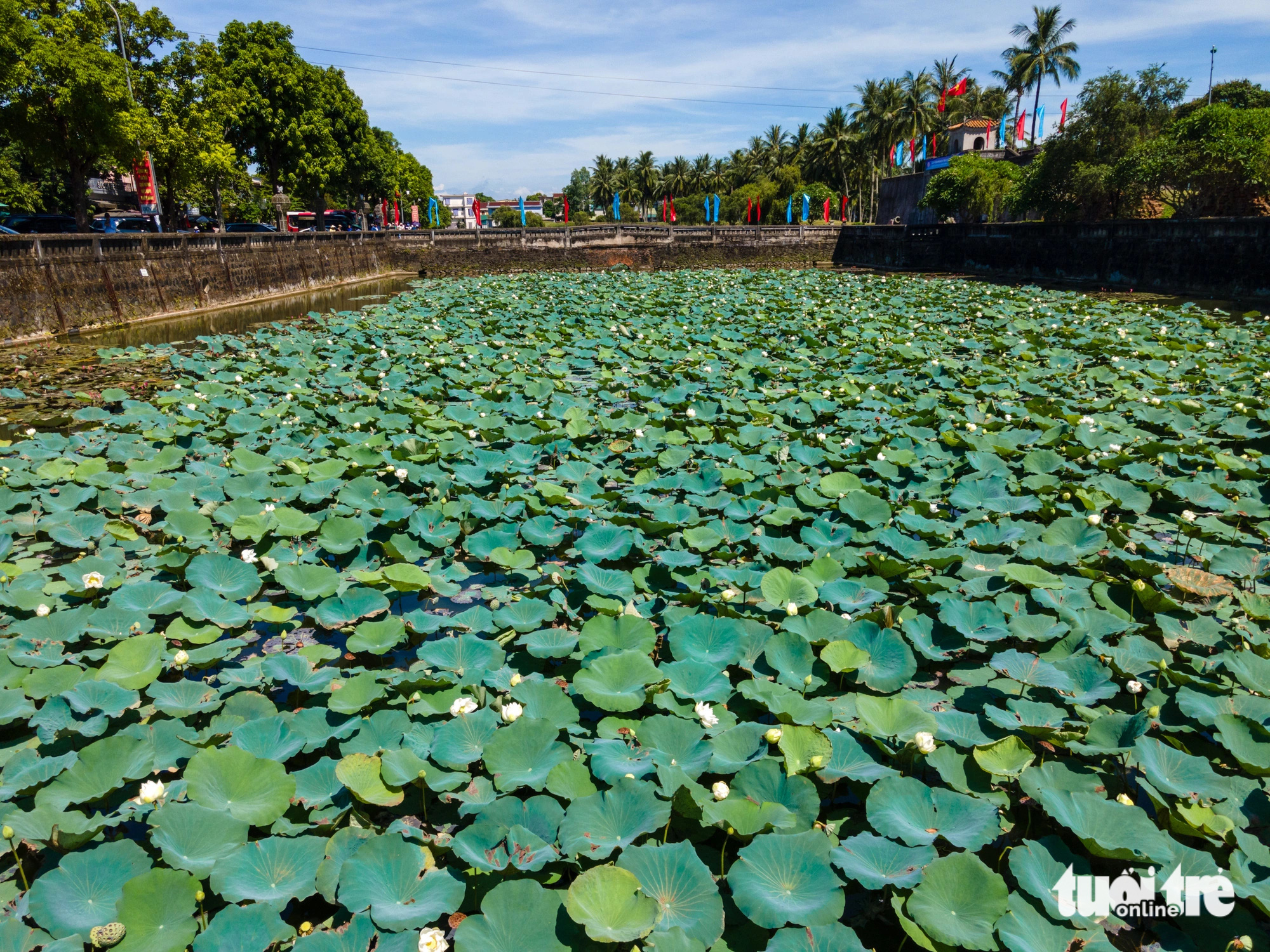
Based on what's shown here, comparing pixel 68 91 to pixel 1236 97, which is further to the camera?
pixel 1236 97

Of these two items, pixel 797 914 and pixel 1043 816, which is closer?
pixel 797 914

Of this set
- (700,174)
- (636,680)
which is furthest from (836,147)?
(636,680)

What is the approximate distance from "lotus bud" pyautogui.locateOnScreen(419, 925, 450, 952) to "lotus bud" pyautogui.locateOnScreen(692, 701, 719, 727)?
2.90ft

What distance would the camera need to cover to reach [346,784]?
6.19 ft

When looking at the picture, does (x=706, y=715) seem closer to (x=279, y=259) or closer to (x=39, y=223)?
(x=279, y=259)

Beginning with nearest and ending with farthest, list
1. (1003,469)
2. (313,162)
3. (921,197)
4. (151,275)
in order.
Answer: (1003,469), (151,275), (313,162), (921,197)

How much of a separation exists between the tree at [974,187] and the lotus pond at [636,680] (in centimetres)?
2883

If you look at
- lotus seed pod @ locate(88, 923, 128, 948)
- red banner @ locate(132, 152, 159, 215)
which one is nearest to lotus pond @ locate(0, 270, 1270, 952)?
lotus seed pod @ locate(88, 923, 128, 948)

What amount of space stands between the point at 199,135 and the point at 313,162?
23.1ft

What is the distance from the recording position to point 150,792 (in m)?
1.82

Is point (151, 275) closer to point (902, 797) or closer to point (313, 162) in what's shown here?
point (902, 797)

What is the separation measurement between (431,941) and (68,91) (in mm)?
20033

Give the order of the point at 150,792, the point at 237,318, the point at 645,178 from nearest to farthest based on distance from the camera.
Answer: the point at 150,792 → the point at 237,318 → the point at 645,178

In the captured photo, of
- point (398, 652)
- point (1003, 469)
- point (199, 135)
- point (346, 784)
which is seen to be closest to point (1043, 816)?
point (346, 784)
